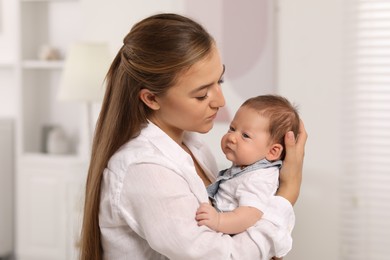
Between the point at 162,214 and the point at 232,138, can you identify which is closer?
the point at 162,214

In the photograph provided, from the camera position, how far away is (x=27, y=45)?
14.4 ft

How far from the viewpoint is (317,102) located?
134 inches

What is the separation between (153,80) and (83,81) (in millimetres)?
2225

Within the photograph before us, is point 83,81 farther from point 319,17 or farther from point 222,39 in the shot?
point 319,17

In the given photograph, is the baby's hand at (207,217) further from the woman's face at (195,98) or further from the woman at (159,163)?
the woman's face at (195,98)

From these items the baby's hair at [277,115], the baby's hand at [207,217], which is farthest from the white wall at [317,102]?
the baby's hand at [207,217]

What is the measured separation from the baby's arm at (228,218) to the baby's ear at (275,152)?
0.21 meters

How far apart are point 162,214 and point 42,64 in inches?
118

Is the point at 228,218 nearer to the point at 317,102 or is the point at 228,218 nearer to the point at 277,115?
the point at 277,115

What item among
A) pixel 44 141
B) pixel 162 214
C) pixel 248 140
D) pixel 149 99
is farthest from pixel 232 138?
pixel 44 141

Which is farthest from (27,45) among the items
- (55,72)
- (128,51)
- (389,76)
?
(128,51)

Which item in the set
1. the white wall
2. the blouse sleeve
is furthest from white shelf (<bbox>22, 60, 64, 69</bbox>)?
the blouse sleeve

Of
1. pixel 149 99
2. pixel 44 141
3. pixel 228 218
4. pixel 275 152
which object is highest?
pixel 149 99

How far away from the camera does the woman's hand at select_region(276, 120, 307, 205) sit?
1685 millimetres
